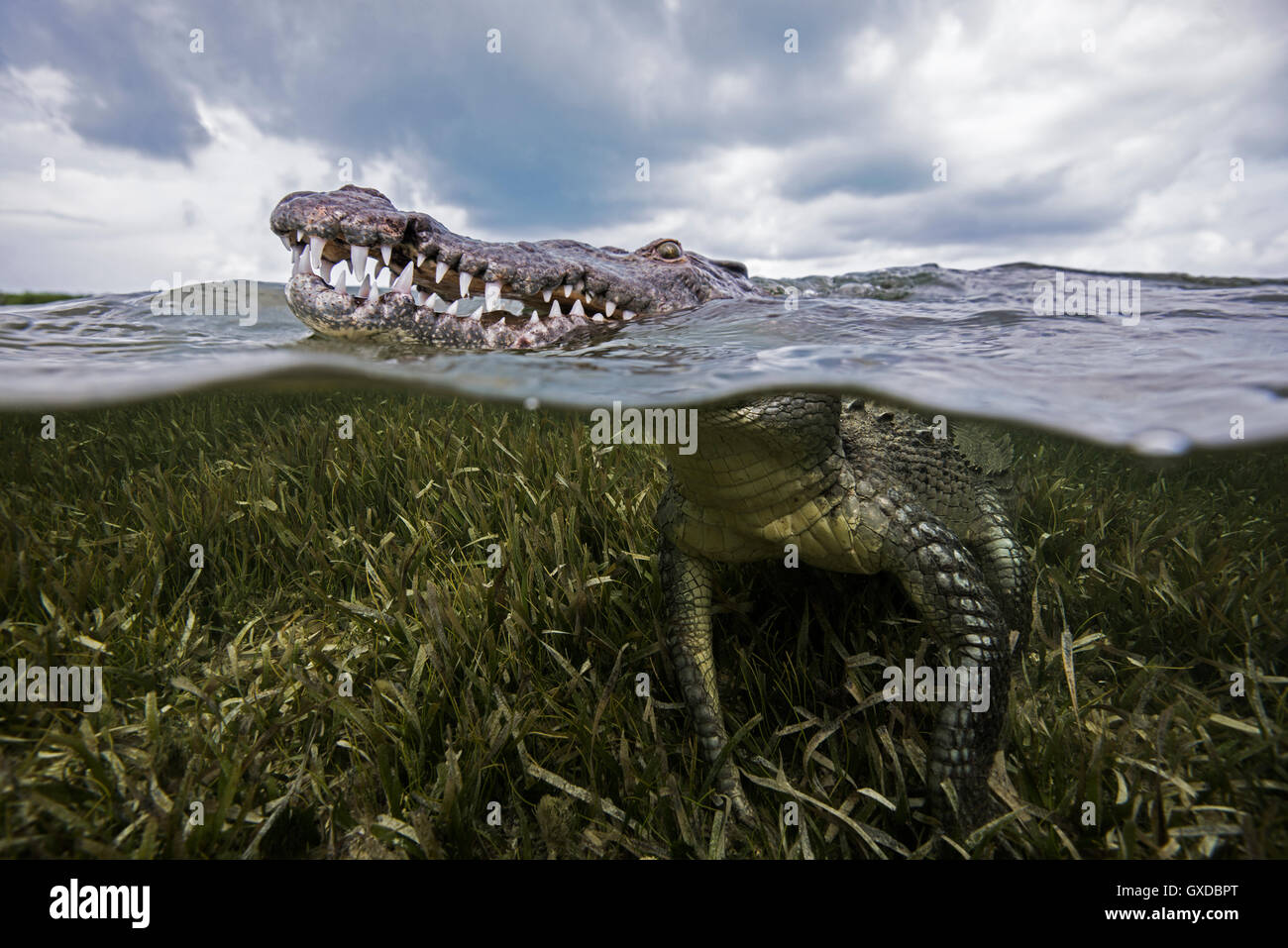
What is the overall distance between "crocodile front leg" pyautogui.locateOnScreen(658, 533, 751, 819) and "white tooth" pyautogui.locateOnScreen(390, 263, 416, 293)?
1.48 meters

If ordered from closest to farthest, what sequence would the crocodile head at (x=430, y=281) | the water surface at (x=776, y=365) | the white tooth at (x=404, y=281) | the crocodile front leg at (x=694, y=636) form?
1. the crocodile front leg at (x=694, y=636)
2. the crocodile head at (x=430, y=281)
3. the white tooth at (x=404, y=281)
4. the water surface at (x=776, y=365)

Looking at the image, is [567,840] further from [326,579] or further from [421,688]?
[326,579]

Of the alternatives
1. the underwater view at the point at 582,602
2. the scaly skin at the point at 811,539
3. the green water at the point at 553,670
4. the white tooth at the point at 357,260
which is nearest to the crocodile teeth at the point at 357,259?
the white tooth at the point at 357,260

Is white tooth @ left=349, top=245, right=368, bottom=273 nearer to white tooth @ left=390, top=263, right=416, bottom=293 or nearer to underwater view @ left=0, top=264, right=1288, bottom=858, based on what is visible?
white tooth @ left=390, top=263, right=416, bottom=293

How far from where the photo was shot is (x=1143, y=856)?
182cm

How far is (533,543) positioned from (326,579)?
3.65ft

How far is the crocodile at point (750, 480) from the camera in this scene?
2.02 meters

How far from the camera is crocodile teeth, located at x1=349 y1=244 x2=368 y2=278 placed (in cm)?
247

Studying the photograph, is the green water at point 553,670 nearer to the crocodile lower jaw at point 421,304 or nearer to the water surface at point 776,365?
the water surface at point 776,365

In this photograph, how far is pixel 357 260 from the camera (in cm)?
249

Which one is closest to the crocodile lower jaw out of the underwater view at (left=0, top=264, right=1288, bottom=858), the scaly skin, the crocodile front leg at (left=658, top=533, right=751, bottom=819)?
the underwater view at (left=0, top=264, right=1288, bottom=858)

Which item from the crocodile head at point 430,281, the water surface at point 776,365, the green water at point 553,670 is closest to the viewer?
the green water at point 553,670
